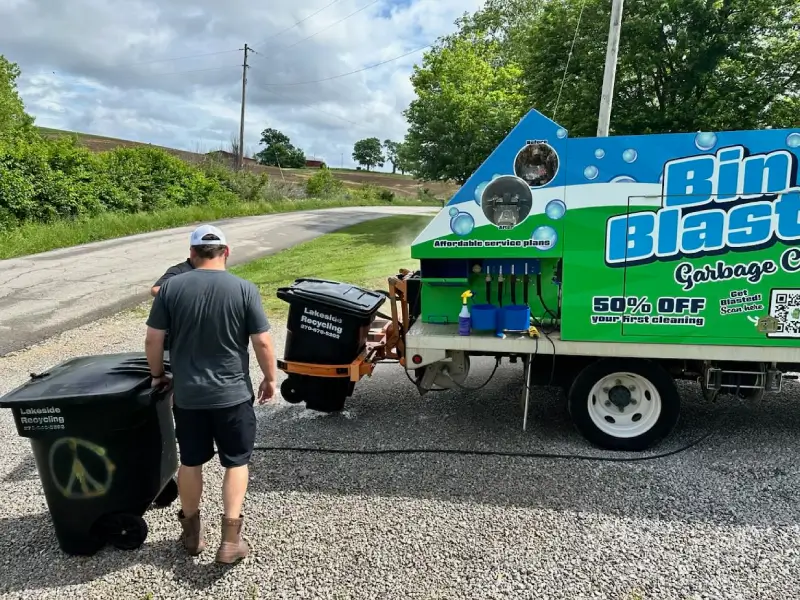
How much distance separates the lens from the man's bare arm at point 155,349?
3.08 metres

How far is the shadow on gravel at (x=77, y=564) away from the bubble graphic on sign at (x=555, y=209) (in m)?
3.10

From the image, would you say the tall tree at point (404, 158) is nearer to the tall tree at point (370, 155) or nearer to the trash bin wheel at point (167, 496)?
the trash bin wheel at point (167, 496)

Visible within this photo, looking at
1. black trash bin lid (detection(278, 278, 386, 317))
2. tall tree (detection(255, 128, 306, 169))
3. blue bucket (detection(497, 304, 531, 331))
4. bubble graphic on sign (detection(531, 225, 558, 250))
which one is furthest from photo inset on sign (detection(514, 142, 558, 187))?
tall tree (detection(255, 128, 306, 169))

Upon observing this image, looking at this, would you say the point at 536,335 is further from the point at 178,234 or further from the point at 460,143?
the point at 460,143

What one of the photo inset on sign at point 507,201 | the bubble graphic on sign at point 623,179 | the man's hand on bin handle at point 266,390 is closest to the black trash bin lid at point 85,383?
the man's hand on bin handle at point 266,390

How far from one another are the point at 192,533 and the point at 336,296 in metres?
2.18

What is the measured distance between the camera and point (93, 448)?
3148mm

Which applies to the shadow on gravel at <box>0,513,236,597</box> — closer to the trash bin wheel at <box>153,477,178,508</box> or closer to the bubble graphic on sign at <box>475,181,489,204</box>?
the trash bin wheel at <box>153,477,178,508</box>

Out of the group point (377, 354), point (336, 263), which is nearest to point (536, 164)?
point (377, 354)

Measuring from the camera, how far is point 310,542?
3.37 meters

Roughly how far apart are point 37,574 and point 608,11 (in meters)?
18.7

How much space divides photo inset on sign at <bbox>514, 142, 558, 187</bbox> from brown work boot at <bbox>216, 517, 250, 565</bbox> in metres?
3.02

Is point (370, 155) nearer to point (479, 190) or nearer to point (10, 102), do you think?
point (10, 102)

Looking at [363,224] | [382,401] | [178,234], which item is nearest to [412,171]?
[363,224]
